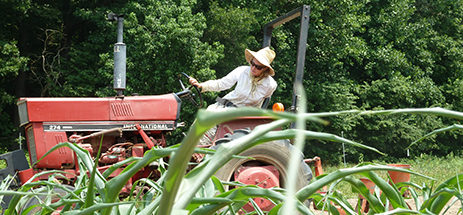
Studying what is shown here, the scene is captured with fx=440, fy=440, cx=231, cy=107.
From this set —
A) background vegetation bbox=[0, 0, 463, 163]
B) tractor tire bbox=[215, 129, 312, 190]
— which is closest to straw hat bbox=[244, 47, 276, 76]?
tractor tire bbox=[215, 129, 312, 190]

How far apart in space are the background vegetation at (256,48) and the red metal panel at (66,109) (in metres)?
5.99

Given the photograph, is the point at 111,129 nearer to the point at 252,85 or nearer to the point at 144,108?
the point at 144,108

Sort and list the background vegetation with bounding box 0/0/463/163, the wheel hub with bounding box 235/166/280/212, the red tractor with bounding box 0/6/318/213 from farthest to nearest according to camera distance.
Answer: the background vegetation with bounding box 0/0/463/163 < the red tractor with bounding box 0/6/318/213 < the wheel hub with bounding box 235/166/280/212

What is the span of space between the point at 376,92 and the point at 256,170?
10.7 meters

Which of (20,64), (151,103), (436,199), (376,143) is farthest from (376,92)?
(436,199)

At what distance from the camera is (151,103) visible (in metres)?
3.74

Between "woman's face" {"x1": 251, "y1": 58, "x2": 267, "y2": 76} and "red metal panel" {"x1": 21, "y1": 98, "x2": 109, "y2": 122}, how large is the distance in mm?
1236

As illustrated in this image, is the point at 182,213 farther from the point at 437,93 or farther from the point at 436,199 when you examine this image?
the point at 437,93

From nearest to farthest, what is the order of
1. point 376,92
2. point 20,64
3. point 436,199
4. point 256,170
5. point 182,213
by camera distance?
1. point 182,213
2. point 436,199
3. point 256,170
4. point 20,64
5. point 376,92

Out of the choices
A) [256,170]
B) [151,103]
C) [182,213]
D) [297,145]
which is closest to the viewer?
[297,145]

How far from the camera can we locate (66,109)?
139 inches

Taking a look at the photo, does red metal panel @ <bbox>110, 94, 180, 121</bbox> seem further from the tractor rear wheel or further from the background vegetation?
the background vegetation

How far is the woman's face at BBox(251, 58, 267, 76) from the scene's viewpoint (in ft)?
11.3

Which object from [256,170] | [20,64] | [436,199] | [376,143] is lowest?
[376,143]
